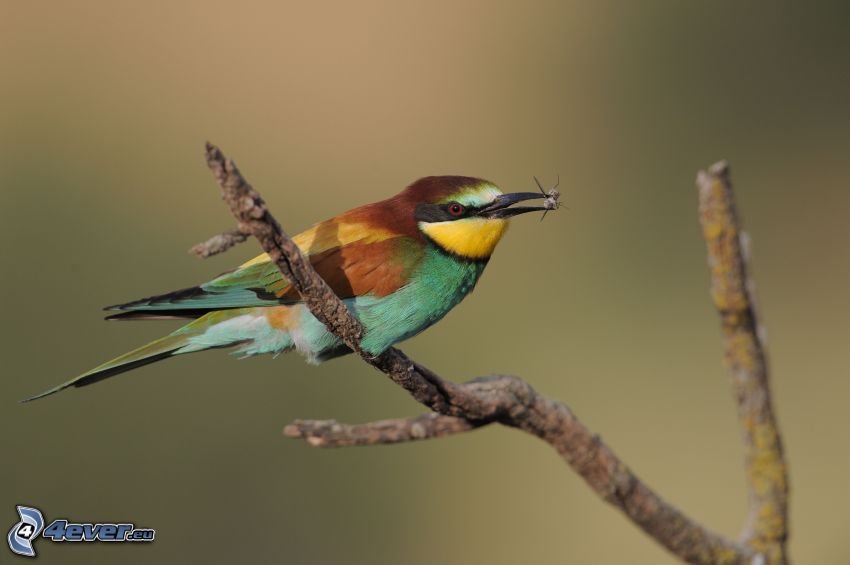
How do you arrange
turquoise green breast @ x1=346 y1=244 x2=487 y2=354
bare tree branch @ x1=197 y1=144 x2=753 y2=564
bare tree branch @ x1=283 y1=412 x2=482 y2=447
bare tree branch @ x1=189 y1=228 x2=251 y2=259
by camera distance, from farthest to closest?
turquoise green breast @ x1=346 y1=244 x2=487 y2=354, bare tree branch @ x1=283 y1=412 x2=482 y2=447, bare tree branch @ x1=197 y1=144 x2=753 y2=564, bare tree branch @ x1=189 y1=228 x2=251 y2=259

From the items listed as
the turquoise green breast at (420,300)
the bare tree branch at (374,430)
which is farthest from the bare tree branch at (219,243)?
the turquoise green breast at (420,300)

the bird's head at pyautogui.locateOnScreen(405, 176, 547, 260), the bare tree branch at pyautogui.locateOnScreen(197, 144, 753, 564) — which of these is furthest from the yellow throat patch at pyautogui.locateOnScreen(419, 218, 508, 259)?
the bare tree branch at pyautogui.locateOnScreen(197, 144, 753, 564)

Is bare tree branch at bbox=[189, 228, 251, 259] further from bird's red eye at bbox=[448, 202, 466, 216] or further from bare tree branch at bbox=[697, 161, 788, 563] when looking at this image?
bird's red eye at bbox=[448, 202, 466, 216]

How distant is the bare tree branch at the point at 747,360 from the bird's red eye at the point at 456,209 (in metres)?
0.76

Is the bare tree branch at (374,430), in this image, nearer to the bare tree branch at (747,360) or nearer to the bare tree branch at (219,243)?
the bare tree branch at (219,243)

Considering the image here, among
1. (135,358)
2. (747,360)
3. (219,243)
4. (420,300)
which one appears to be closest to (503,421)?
(420,300)

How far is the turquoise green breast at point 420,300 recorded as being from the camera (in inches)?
74.4

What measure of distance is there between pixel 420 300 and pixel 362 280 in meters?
0.13

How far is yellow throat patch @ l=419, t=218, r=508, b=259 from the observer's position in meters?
2.00

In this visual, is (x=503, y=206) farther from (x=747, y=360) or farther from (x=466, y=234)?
(x=747, y=360)

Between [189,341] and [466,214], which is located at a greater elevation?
[466,214]

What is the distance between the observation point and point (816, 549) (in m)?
3.06

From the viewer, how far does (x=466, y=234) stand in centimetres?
200

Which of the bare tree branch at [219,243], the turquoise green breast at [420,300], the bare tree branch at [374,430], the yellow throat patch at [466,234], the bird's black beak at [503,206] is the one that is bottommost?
the bare tree branch at [374,430]
